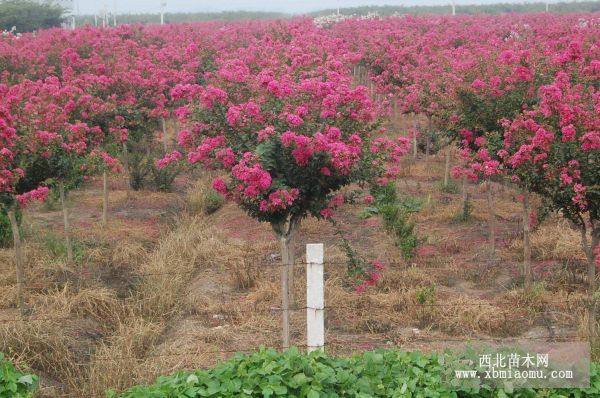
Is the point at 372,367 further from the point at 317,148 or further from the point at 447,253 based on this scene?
the point at 447,253

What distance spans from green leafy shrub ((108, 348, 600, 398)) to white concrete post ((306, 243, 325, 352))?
0.81 feet

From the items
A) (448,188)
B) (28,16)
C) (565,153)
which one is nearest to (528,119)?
(565,153)

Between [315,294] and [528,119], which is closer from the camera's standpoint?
[315,294]

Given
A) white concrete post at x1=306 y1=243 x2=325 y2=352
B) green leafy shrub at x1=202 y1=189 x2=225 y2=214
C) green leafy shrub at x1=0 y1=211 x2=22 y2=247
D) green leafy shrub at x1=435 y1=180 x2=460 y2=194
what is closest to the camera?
white concrete post at x1=306 y1=243 x2=325 y2=352

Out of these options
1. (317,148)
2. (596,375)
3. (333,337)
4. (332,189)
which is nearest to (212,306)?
(333,337)

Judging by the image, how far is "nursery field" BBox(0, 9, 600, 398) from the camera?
699cm

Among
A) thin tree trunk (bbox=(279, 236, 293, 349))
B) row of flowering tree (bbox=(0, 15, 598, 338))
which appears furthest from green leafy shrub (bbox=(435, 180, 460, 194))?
thin tree trunk (bbox=(279, 236, 293, 349))

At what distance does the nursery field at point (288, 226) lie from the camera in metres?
6.99

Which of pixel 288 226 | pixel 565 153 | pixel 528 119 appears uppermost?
pixel 528 119

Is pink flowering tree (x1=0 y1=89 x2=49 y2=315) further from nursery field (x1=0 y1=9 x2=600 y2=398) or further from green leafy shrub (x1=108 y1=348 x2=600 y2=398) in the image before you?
green leafy shrub (x1=108 y1=348 x2=600 y2=398)

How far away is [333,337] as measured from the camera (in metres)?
7.73

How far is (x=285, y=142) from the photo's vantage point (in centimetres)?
659

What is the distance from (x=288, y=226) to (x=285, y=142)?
1665 millimetres

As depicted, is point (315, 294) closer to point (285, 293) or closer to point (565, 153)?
point (285, 293)
